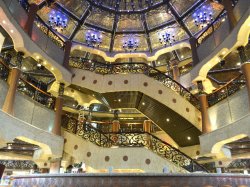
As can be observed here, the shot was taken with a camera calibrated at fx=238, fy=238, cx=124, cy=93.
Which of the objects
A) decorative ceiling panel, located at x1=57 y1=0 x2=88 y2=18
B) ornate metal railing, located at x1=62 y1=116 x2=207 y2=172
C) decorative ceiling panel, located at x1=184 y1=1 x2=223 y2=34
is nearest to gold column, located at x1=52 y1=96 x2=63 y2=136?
ornate metal railing, located at x1=62 y1=116 x2=207 y2=172

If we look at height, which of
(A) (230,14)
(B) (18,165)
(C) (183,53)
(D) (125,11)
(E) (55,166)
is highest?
(D) (125,11)

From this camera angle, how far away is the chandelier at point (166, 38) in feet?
51.2

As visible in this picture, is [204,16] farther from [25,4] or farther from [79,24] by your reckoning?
A: [25,4]

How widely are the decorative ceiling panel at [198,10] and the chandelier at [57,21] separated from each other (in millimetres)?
7366

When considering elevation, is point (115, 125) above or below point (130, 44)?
below

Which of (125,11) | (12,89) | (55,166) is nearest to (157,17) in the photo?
(125,11)

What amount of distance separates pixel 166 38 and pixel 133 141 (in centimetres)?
775

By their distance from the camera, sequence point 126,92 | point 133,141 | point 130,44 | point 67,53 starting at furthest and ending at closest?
point 130,44 < point 67,53 < point 126,92 < point 133,141

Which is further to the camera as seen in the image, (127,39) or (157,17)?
(127,39)

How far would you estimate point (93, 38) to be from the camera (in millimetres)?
15844

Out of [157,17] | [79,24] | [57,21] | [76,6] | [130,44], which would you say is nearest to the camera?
[57,21]

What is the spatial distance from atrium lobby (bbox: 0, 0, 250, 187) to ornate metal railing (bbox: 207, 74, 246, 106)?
0.16ft

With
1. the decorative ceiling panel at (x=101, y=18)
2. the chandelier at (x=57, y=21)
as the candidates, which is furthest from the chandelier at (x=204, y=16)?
the chandelier at (x=57, y=21)

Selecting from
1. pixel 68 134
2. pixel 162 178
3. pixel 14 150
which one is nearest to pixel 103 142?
pixel 68 134
